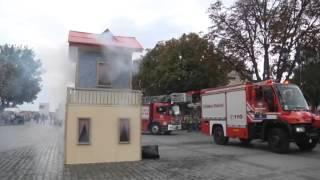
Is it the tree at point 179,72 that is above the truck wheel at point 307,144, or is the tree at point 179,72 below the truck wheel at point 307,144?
above

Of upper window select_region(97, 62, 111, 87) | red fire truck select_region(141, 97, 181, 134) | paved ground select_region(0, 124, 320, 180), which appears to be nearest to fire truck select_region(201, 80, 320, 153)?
paved ground select_region(0, 124, 320, 180)

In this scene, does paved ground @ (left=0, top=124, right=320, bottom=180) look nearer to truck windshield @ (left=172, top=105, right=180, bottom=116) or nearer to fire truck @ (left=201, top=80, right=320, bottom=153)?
fire truck @ (left=201, top=80, right=320, bottom=153)

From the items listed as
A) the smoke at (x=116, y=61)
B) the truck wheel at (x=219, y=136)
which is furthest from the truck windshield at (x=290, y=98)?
the smoke at (x=116, y=61)

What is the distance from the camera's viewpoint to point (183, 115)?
43.4 metres

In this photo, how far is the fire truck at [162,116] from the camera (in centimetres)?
3628

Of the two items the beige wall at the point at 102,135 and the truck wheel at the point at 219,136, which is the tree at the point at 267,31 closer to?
the truck wheel at the point at 219,136

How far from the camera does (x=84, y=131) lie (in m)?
15.7

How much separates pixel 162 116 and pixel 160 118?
224 millimetres

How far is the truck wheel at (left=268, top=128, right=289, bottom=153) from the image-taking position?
62.0 ft

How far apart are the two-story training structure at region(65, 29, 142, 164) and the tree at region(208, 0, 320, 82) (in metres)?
15.6

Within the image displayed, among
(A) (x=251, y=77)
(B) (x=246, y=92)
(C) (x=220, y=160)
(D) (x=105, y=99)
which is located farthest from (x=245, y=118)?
(A) (x=251, y=77)

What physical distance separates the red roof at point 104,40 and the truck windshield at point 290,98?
266 inches

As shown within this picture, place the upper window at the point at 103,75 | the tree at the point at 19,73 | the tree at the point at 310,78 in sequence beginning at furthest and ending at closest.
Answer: the tree at the point at 310,78, the upper window at the point at 103,75, the tree at the point at 19,73

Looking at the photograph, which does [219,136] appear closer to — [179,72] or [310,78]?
[179,72]
